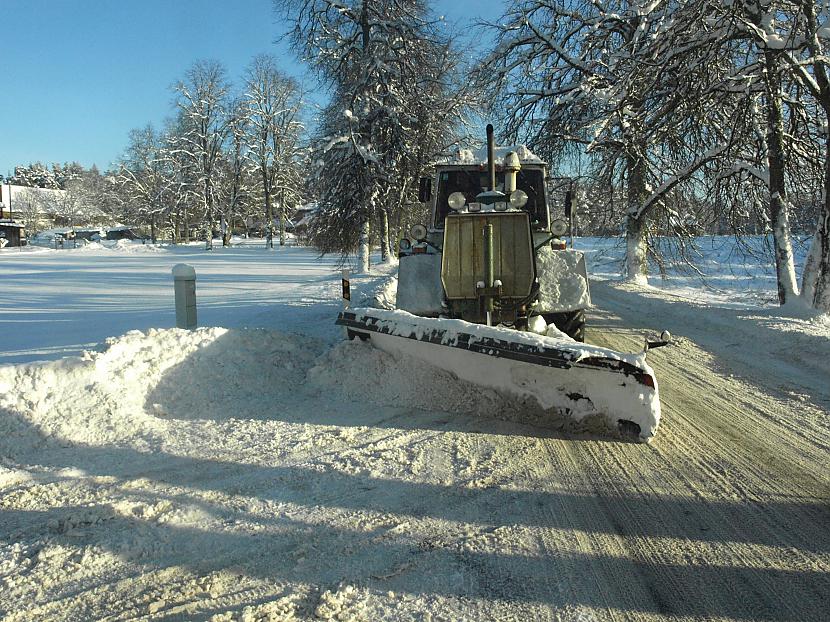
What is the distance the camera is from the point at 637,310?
12000 mm

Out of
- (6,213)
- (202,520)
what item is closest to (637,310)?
(202,520)

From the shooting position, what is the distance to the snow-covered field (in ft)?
7.46

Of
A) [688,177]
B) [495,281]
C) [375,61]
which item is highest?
[375,61]

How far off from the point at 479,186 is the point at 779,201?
7.96 m

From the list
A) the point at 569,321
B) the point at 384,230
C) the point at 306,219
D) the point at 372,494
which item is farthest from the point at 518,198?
the point at 306,219

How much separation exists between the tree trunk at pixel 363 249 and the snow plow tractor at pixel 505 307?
40.5 ft

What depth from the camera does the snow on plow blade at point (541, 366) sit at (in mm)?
3672

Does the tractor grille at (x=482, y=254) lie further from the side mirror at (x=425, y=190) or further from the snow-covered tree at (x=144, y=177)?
the snow-covered tree at (x=144, y=177)

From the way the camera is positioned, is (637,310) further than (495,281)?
Yes

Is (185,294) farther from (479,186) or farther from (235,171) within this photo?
(235,171)

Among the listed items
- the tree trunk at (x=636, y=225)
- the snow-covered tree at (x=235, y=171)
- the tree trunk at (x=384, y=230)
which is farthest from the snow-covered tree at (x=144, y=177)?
the tree trunk at (x=636, y=225)

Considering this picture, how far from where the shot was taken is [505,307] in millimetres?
5227

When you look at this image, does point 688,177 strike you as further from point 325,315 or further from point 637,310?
point 325,315

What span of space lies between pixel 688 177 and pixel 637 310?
13.0 feet
